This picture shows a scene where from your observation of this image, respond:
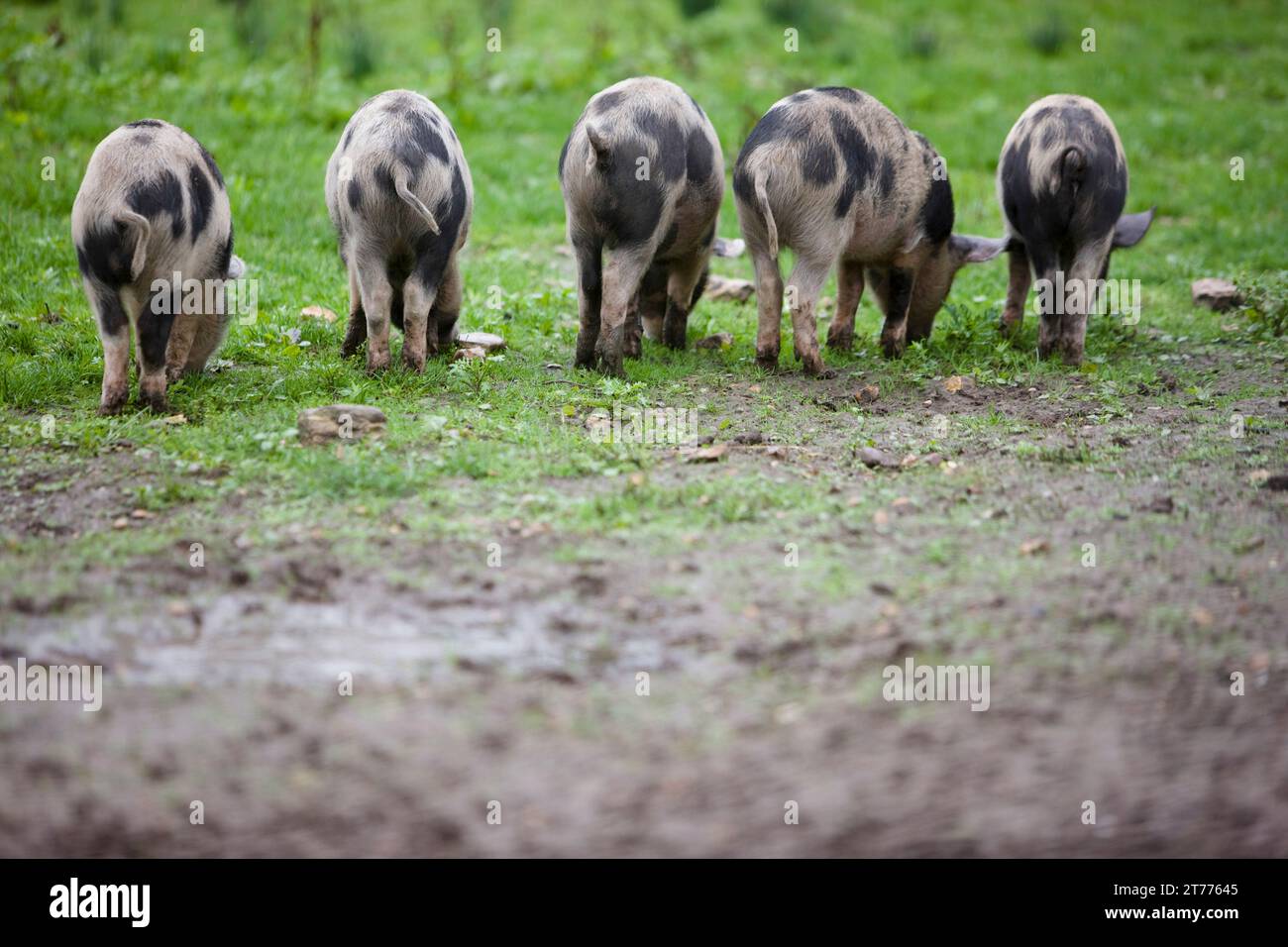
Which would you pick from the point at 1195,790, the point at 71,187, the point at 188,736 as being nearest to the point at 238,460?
the point at 188,736

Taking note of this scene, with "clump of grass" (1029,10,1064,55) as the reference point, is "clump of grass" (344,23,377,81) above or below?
below

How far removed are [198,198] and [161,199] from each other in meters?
0.25

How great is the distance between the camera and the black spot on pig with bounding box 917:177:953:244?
7.17 metres

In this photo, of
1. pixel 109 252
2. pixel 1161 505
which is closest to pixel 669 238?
pixel 109 252

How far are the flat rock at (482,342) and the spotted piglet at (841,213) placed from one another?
56.3 inches

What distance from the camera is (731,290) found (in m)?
8.71

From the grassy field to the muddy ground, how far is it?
13mm

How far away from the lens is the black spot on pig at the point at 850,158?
260 inches

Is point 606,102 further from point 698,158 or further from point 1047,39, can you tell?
point 1047,39

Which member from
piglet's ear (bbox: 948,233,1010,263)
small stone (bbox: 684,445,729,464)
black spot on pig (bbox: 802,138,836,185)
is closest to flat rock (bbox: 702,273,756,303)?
piglet's ear (bbox: 948,233,1010,263)

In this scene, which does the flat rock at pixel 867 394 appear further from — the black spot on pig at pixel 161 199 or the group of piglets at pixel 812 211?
the black spot on pig at pixel 161 199

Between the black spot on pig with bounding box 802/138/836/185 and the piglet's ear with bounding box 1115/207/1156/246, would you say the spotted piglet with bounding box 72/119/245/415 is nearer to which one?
the black spot on pig with bounding box 802/138/836/185
